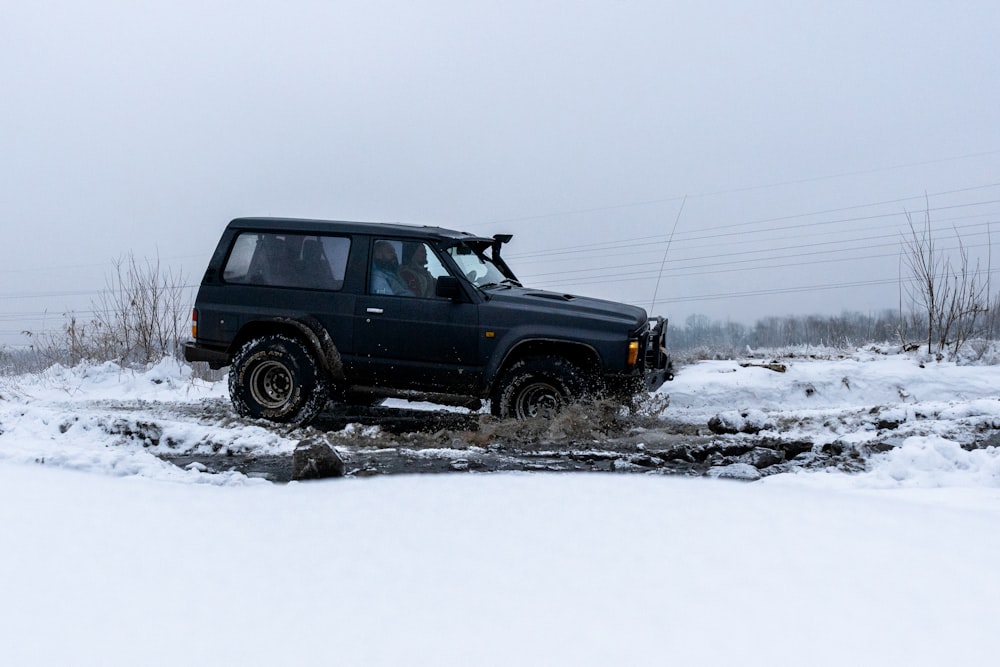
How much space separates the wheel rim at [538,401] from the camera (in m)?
7.99

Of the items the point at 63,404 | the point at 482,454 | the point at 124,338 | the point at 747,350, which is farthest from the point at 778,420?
the point at 124,338

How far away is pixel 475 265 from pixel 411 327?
0.96 metres

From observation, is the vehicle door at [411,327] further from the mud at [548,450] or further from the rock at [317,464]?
the rock at [317,464]

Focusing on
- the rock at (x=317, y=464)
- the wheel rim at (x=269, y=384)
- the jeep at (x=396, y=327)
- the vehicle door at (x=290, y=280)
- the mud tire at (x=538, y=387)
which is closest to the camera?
the rock at (x=317, y=464)

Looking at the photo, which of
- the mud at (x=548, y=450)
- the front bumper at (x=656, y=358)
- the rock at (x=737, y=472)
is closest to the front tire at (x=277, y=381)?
the mud at (x=548, y=450)

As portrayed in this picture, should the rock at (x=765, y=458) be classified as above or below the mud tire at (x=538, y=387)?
below

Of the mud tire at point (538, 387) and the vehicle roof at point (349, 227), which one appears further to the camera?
the vehicle roof at point (349, 227)

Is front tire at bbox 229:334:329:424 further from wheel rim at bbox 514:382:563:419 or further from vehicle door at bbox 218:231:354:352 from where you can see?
wheel rim at bbox 514:382:563:419

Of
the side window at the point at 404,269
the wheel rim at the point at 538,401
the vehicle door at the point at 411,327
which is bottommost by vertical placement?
the wheel rim at the point at 538,401

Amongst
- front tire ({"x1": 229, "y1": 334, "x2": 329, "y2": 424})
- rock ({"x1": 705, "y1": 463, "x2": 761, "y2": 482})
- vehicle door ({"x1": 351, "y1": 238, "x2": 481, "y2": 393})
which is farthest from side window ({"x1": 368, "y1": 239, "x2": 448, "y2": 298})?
rock ({"x1": 705, "y1": 463, "x2": 761, "y2": 482})

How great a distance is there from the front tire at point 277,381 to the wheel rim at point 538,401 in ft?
6.95

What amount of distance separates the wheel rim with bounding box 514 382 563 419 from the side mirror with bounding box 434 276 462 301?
117 cm

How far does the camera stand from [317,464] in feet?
19.0

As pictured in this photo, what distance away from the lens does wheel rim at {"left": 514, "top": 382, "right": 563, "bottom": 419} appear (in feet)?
26.2
